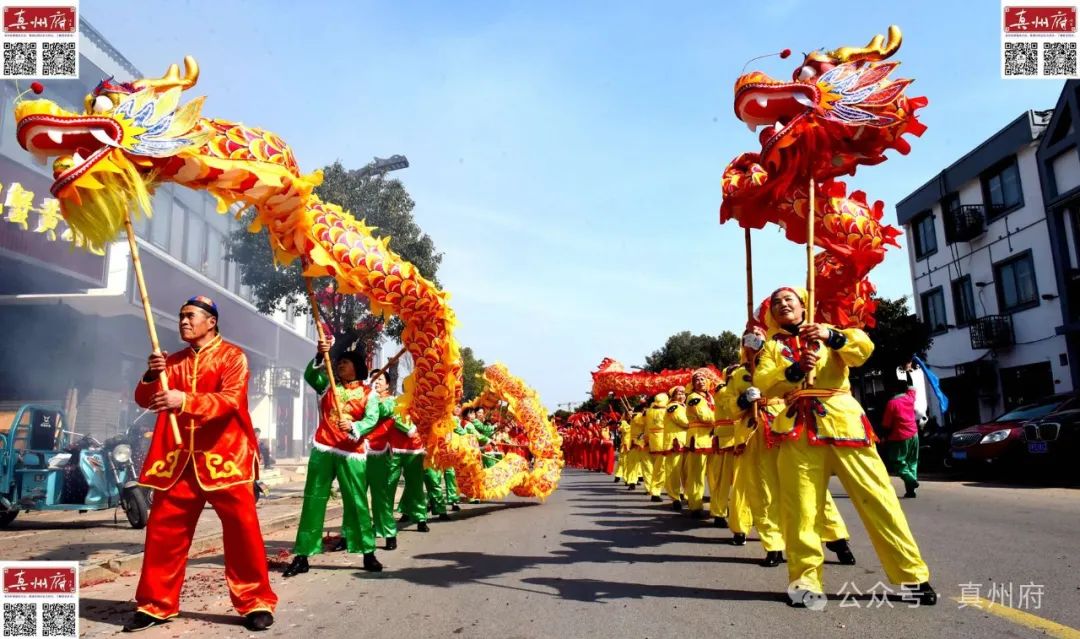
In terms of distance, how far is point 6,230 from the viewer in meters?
14.2

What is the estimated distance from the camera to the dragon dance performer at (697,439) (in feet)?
29.4

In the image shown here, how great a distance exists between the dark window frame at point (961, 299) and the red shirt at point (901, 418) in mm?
15615

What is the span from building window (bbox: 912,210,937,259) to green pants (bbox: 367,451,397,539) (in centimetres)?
2422

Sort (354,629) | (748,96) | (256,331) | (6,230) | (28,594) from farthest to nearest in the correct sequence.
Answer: (256,331), (6,230), (748,96), (354,629), (28,594)

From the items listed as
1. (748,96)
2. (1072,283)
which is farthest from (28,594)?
(1072,283)

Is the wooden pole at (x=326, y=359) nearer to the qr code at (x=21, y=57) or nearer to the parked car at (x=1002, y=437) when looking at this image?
the qr code at (x=21, y=57)

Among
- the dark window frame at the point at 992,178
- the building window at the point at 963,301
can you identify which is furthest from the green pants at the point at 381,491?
the building window at the point at 963,301

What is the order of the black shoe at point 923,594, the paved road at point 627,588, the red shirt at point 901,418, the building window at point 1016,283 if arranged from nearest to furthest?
the paved road at point 627,588, the black shoe at point 923,594, the red shirt at point 901,418, the building window at point 1016,283

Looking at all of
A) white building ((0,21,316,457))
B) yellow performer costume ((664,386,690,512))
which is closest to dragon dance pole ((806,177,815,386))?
yellow performer costume ((664,386,690,512))

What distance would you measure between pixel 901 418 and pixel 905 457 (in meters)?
0.57

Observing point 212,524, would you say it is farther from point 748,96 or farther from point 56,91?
point 56,91

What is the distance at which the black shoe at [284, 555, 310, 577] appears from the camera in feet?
18.9

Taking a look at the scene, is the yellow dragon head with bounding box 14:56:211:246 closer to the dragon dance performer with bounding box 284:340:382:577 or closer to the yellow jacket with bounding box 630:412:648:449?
the dragon dance performer with bounding box 284:340:382:577

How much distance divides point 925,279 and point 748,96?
2442cm
